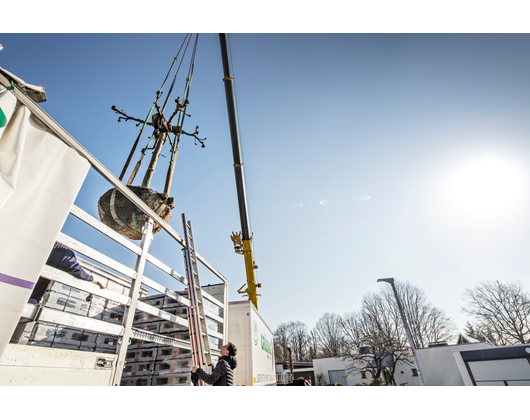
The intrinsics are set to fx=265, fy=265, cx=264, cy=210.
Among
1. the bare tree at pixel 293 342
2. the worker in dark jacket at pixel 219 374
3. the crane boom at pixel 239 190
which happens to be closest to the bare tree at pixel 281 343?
the bare tree at pixel 293 342

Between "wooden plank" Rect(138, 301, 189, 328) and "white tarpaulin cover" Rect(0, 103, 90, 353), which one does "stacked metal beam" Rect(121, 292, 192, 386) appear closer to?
"wooden plank" Rect(138, 301, 189, 328)

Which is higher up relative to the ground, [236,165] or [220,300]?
[236,165]

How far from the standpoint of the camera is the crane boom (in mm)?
11977

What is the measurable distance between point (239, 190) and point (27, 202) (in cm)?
1097

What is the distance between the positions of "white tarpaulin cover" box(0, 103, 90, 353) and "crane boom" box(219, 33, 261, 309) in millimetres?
9746

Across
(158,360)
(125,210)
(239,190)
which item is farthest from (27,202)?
(239,190)

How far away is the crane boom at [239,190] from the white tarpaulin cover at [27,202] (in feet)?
32.0

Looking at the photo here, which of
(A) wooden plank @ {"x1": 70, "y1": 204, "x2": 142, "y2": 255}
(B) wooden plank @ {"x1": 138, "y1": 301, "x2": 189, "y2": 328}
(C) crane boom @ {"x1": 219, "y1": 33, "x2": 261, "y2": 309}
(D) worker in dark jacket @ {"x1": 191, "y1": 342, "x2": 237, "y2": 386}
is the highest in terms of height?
(C) crane boom @ {"x1": 219, "y1": 33, "x2": 261, "y2": 309}

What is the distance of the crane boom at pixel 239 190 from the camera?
12.0 metres

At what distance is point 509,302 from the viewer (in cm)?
2661

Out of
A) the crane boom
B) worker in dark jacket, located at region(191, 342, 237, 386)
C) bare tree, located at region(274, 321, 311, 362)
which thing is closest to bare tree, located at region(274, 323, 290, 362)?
bare tree, located at region(274, 321, 311, 362)
